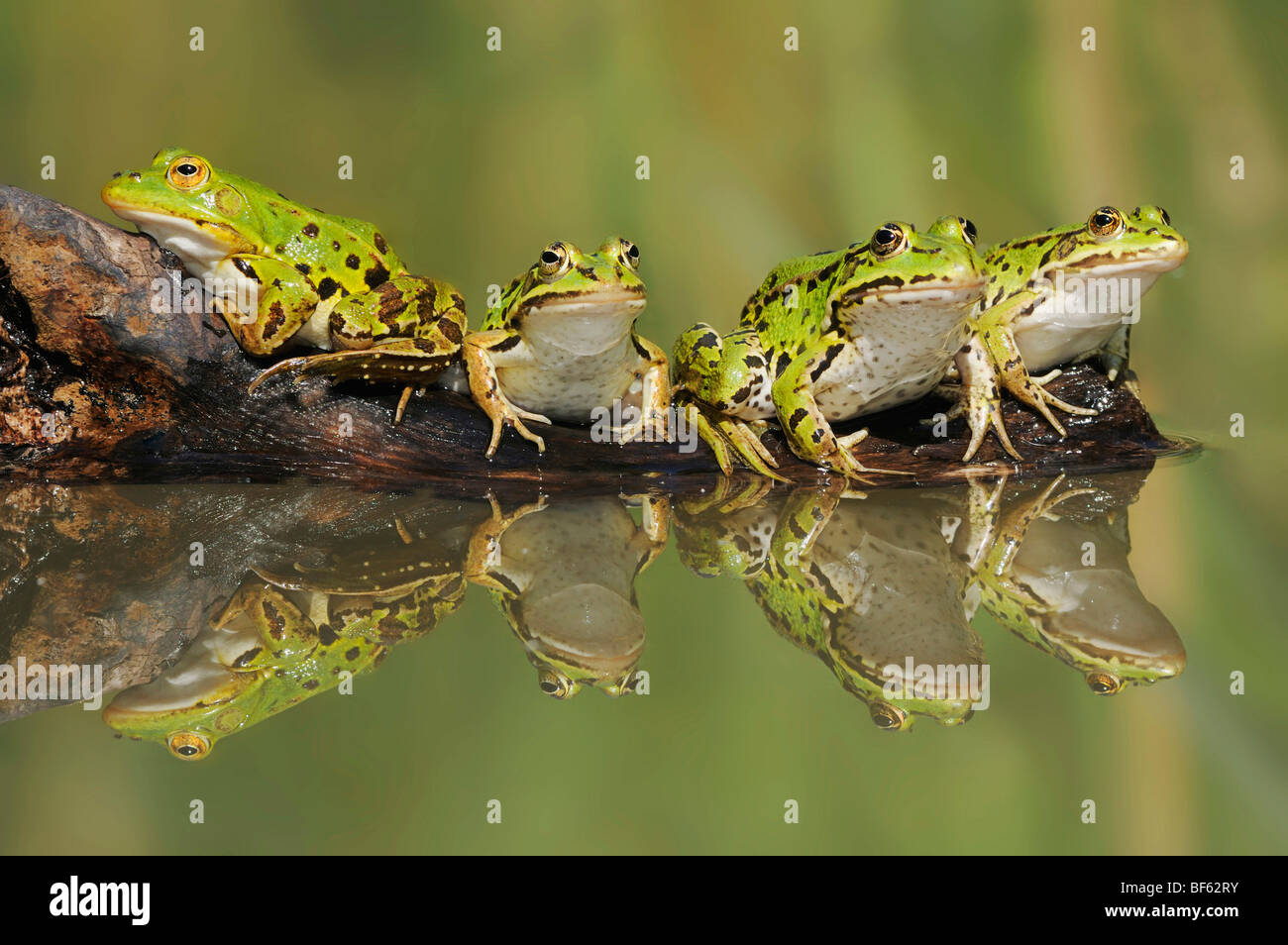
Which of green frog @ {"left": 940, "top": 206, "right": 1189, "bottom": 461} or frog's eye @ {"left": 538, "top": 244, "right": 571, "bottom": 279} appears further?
green frog @ {"left": 940, "top": 206, "right": 1189, "bottom": 461}

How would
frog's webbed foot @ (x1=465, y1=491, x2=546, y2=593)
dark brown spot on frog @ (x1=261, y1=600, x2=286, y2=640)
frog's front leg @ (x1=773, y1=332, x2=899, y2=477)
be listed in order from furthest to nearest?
1. frog's front leg @ (x1=773, y1=332, x2=899, y2=477)
2. frog's webbed foot @ (x1=465, y1=491, x2=546, y2=593)
3. dark brown spot on frog @ (x1=261, y1=600, x2=286, y2=640)

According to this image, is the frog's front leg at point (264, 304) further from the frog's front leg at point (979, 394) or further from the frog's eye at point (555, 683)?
the frog's front leg at point (979, 394)

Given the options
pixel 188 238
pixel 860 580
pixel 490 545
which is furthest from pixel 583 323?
pixel 860 580

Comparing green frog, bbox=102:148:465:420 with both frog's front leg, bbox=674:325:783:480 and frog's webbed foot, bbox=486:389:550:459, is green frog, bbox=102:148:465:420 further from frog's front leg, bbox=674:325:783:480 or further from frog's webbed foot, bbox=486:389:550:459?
frog's front leg, bbox=674:325:783:480

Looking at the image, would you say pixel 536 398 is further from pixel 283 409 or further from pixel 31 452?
pixel 31 452

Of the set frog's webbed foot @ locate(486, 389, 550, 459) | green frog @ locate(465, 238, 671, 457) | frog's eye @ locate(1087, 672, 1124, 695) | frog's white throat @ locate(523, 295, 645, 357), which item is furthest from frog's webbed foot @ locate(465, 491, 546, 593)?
frog's eye @ locate(1087, 672, 1124, 695)

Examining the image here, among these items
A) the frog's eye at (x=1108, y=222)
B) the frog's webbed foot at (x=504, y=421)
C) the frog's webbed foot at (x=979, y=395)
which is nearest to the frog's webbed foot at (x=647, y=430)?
the frog's webbed foot at (x=504, y=421)

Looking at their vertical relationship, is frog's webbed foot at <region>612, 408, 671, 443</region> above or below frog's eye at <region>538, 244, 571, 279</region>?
below

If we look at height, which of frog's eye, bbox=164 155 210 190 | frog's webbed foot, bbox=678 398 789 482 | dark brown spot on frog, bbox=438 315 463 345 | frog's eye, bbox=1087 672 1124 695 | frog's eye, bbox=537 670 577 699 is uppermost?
frog's eye, bbox=164 155 210 190
